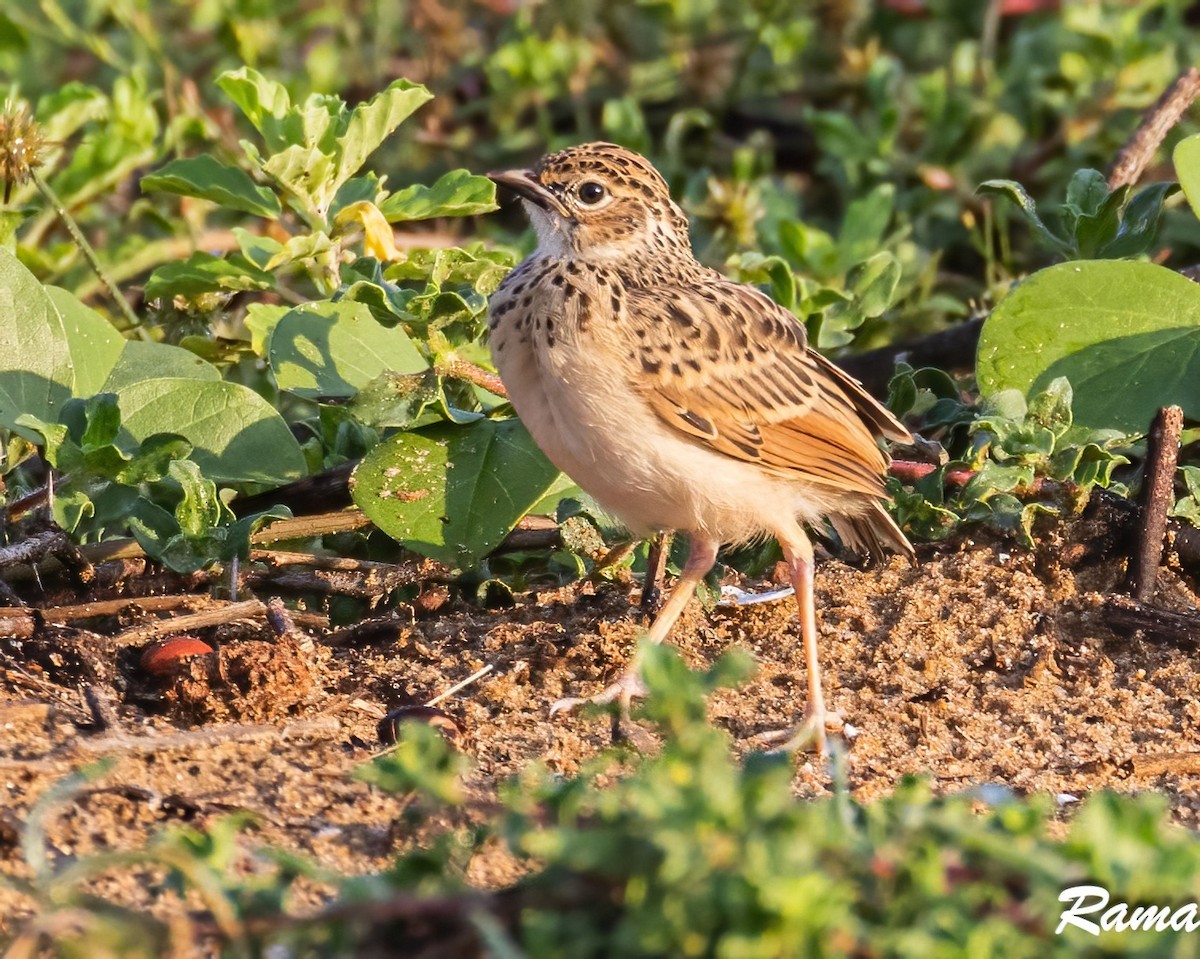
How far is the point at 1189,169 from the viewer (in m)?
5.63

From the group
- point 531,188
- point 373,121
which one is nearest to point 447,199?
point 373,121

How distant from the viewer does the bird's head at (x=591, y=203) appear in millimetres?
5176

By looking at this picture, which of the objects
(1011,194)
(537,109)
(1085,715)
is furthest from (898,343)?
(537,109)

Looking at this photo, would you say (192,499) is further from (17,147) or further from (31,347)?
(17,147)

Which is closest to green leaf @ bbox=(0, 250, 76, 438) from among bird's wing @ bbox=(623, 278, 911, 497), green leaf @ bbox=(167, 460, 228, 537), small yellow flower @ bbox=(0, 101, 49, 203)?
green leaf @ bbox=(167, 460, 228, 537)

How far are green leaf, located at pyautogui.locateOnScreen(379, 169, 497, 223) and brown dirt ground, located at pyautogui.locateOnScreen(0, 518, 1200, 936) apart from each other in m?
1.40

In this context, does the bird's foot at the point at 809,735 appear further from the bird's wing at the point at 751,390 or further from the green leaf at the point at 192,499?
the green leaf at the point at 192,499

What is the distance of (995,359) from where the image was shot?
5.56 m

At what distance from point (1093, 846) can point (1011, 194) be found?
370 centimetres

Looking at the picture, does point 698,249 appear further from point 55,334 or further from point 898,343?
point 55,334

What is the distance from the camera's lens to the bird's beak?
204 inches

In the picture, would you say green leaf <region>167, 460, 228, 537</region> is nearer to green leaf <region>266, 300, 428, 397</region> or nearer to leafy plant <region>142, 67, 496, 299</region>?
green leaf <region>266, 300, 428, 397</region>

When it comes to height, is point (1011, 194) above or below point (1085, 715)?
above

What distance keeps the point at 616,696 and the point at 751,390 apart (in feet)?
3.41
